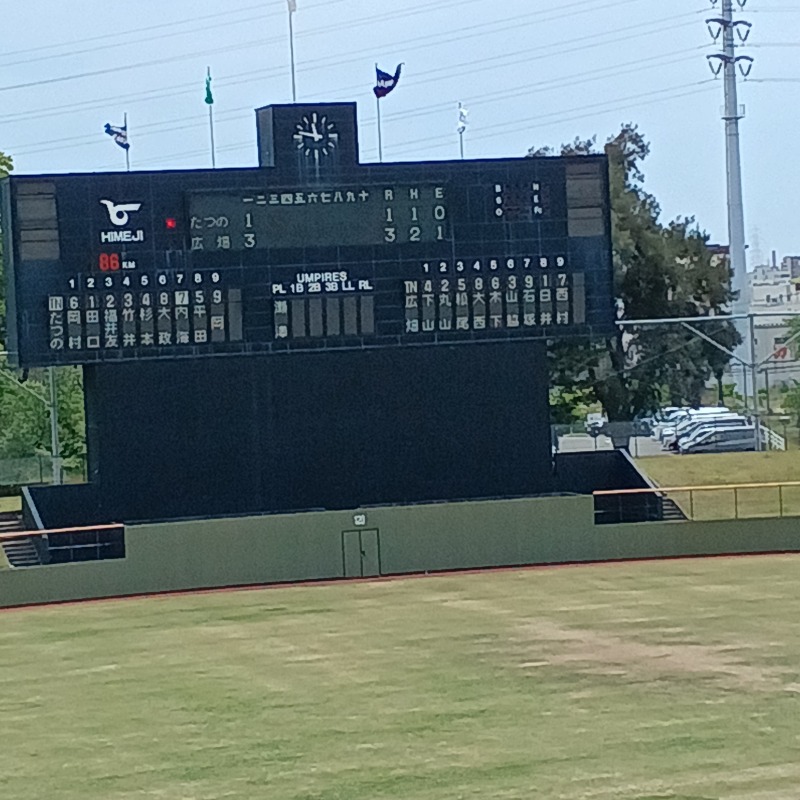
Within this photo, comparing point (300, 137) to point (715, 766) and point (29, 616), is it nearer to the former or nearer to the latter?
point (29, 616)

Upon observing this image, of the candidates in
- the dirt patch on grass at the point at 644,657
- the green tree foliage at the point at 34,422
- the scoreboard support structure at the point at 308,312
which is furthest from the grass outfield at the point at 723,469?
the green tree foliage at the point at 34,422

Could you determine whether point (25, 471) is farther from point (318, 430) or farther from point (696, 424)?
point (696, 424)

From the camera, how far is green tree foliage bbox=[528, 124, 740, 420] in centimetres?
4056

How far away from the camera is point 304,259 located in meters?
21.1

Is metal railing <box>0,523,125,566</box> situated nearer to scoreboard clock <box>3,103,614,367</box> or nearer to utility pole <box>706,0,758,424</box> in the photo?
scoreboard clock <box>3,103,614,367</box>

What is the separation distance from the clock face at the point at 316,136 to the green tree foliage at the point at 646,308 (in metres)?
16.8

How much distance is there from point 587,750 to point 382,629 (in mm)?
6341

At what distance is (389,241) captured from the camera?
21.3m

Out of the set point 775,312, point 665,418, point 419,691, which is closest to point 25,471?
point 665,418

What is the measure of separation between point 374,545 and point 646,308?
85.8 ft

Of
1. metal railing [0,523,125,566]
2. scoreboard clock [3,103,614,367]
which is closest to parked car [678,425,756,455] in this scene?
scoreboard clock [3,103,614,367]

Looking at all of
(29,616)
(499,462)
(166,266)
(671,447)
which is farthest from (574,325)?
(671,447)

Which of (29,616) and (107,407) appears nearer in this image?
(29,616)

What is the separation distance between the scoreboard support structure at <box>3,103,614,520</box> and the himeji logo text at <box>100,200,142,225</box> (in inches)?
1.2
